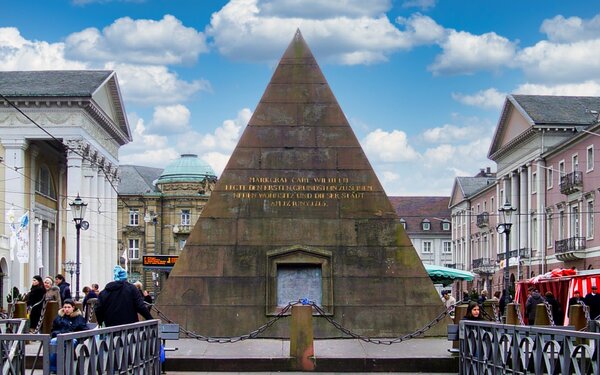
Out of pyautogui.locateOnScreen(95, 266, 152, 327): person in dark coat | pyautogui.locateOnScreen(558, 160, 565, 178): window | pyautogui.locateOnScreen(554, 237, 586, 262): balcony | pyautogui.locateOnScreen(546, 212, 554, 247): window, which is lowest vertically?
pyautogui.locateOnScreen(95, 266, 152, 327): person in dark coat

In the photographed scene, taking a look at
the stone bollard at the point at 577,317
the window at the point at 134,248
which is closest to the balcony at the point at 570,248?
the stone bollard at the point at 577,317

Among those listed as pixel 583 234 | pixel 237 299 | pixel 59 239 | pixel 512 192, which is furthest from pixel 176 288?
pixel 512 192

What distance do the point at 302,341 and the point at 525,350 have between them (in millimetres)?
6373

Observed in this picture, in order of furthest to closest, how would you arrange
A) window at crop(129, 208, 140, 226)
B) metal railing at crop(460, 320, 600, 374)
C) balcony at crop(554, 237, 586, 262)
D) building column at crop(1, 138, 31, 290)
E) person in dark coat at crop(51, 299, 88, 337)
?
window at crop(129, 208, 140, 226), balcony at crop(554, 237, 586, 262), building column at crop(1, 138, 31, 290), person in dark coat at crop(51, 299, 88, 337), metal railing at crop(460, 320, 600, 374)

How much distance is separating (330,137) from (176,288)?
15.1 ft

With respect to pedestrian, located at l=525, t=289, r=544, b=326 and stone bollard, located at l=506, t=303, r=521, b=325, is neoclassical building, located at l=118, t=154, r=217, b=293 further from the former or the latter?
stone bollard, located at l=506, t=303, r=521, b=325

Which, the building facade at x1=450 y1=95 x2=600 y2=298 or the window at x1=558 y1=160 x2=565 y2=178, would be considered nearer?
the building facade at x1=450 y1=95 x2=600 y2=298

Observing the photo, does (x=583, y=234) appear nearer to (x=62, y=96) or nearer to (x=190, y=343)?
(x=62, y=96)

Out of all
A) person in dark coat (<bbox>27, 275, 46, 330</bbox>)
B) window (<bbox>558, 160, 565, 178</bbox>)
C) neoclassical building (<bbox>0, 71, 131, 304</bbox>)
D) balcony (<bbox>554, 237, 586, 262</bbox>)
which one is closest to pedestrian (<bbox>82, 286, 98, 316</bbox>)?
person in dark coat (<bbox>27, 275, 46, 330</bbox>)

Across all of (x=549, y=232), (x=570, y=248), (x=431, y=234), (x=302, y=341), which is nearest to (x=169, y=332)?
(x=302, y=341)

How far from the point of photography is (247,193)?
2302 centimetres

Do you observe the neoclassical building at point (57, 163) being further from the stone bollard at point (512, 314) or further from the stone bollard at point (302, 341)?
the stone bollard at point (302, 341)

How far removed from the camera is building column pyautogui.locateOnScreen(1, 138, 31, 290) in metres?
58.9

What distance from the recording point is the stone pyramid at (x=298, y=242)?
2223 cm
